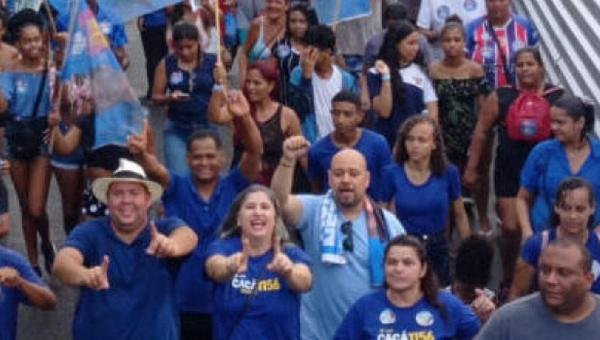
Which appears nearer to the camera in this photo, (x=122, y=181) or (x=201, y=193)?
(x=122, y=181)

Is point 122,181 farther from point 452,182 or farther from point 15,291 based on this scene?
point 452,182

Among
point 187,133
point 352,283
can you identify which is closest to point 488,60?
point 187,133

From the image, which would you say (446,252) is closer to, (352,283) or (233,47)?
(352,283)

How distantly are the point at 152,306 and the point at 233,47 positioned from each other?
726cm

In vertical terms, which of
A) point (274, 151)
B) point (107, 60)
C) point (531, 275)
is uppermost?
point (107, 60)

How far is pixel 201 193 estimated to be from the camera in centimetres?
753

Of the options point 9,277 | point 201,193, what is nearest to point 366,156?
point 201,193

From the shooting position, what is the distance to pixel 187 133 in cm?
972

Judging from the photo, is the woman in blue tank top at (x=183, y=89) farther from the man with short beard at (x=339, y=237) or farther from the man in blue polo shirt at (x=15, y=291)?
the man in blue polo shirt at (x=15, y=291)

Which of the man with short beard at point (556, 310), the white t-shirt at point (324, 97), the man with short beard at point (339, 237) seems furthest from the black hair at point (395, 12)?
the man with short beard at point (556, 310)

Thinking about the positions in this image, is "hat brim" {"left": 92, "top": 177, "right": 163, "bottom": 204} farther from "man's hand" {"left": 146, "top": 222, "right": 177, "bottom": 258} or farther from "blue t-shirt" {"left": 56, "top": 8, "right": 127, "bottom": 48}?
"blue t-shirt" {"left": 56, "top": 8, "right": 127, "bottom": 48}

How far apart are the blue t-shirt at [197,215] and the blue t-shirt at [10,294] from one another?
0.86 m

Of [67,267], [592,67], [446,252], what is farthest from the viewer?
[592,67]

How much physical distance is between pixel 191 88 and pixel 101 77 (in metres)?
1.44
